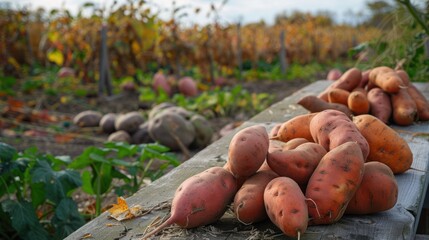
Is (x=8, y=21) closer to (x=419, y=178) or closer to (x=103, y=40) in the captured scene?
(x=103, y=40)

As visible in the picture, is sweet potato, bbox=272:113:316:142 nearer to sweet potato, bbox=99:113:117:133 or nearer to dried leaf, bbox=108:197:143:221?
dried leaf, bbox=108:197:143:221

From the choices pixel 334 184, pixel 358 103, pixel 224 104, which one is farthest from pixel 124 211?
pixel 224 104

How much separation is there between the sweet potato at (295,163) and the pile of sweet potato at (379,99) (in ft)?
3.82

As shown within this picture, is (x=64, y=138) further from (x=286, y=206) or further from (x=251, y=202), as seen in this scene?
(x=286, y=206)

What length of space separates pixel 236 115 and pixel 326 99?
12.4ft

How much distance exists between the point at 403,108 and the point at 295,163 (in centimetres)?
156

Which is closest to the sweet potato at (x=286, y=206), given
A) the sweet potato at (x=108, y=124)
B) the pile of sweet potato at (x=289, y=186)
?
the pile of sweet potato at (x=289, y=186)

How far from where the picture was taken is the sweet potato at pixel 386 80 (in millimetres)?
3254

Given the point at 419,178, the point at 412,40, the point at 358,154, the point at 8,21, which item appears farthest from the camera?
the point at 8,21

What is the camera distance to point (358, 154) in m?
1.86

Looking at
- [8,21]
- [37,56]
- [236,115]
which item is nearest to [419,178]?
[236,115]

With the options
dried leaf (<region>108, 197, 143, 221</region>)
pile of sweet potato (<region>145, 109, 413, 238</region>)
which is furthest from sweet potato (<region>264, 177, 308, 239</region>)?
dried leaf (<region>108, 197, 143, 221</region>)

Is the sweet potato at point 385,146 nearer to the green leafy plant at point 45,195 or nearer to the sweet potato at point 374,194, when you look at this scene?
the sweet potato at point 374,194

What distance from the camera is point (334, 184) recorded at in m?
1.78
